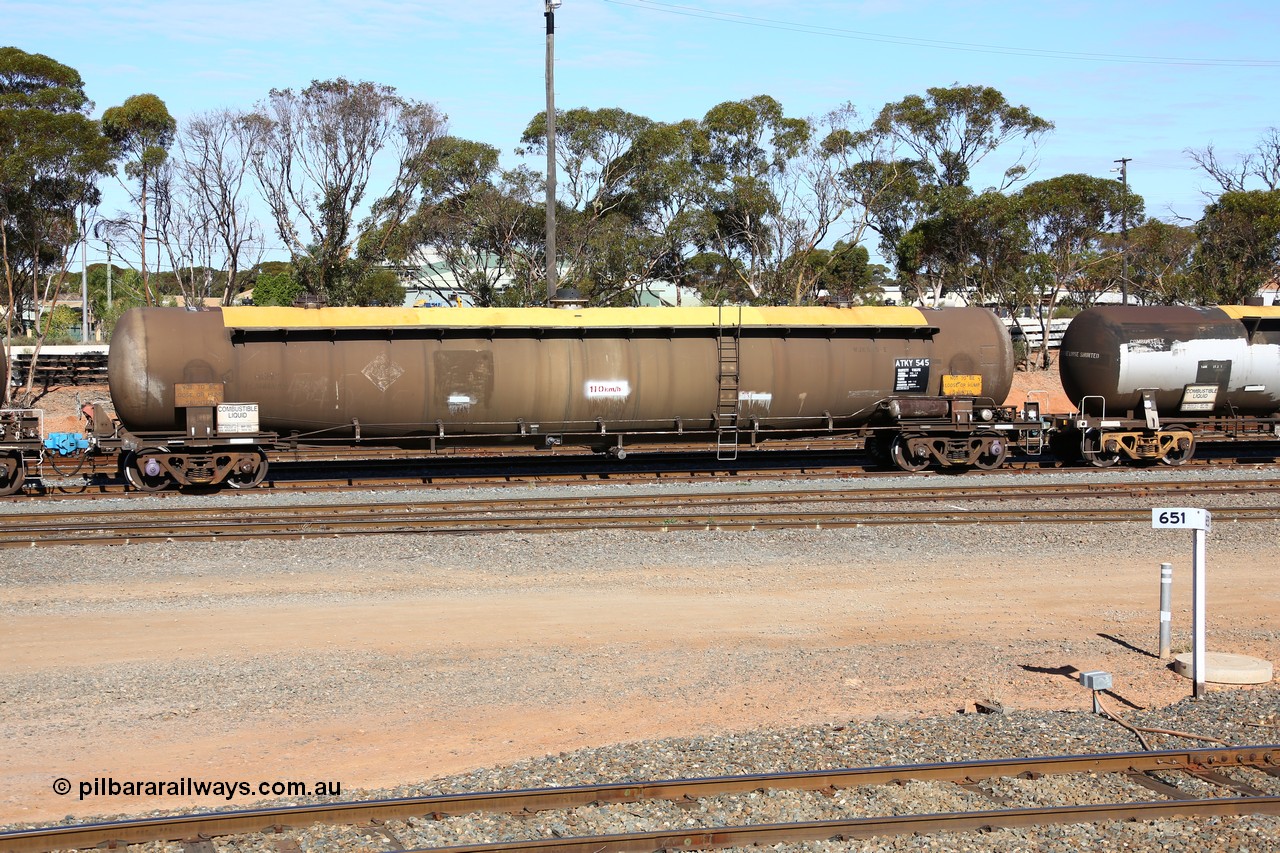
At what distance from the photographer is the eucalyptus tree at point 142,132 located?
46.3 metres

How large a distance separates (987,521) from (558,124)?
33.0 meters

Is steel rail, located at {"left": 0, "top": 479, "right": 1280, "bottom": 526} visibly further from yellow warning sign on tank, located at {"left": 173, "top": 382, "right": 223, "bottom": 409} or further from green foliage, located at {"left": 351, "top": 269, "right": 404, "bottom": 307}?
green foliage, located at {"left": 351, "top": 269, "right": 404, "bottom": 307}

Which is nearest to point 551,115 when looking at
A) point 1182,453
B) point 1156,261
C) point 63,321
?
point 1182,453

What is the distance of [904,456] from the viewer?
77.3ft

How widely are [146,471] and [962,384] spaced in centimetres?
1628

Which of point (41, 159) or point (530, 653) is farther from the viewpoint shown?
point (41, 159)

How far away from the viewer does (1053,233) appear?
49.3m

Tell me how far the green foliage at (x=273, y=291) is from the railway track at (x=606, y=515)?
4156 cm

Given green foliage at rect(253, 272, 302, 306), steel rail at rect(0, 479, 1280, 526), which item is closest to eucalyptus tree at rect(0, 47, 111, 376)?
green foliage at rect(253, 272, 302, 306)

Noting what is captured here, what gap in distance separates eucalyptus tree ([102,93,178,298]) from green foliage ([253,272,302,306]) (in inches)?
406

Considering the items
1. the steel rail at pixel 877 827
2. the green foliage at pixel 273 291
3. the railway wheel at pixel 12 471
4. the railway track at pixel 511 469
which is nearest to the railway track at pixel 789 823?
the steel rail at pixel 877 827

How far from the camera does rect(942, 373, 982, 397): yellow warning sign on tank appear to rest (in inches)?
909

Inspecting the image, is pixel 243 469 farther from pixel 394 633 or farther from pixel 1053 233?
pixel 1053 233

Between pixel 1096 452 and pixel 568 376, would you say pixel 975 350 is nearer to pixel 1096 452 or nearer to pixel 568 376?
pixel 1096 452
